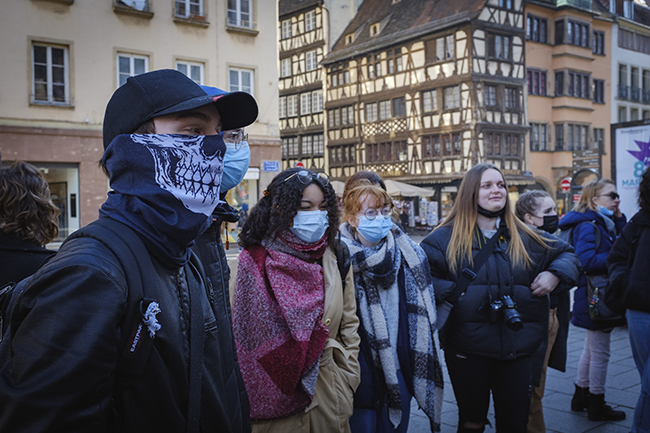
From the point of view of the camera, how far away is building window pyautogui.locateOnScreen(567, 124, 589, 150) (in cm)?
3559

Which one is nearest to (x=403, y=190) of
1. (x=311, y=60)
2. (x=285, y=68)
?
(x=311, y=60)

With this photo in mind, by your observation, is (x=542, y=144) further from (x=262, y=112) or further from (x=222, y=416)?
(x=222, y=416)

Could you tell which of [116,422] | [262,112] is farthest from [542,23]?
[116,422]

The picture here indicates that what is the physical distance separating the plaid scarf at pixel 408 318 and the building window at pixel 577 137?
117 feet

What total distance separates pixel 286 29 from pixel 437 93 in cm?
1512

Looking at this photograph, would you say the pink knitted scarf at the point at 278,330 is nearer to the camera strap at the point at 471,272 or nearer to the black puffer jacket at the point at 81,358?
the camera strap at the point at 471,272

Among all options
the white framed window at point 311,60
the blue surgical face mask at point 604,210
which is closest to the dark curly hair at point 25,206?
the blue surgical face mask at point 604,210

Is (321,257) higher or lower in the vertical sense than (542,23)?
lower

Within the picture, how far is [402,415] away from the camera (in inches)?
126

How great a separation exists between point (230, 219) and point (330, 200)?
3.45 feet

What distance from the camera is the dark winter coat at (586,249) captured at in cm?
491

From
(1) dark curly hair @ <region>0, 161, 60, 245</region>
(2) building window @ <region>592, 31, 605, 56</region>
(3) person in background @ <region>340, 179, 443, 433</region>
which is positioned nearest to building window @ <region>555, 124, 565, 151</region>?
(2) building window @ <region>592, 31, 605, 56</region>

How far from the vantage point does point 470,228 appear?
3.65 meters

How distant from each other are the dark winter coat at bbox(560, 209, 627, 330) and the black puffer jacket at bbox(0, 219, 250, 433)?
4.43 meters
